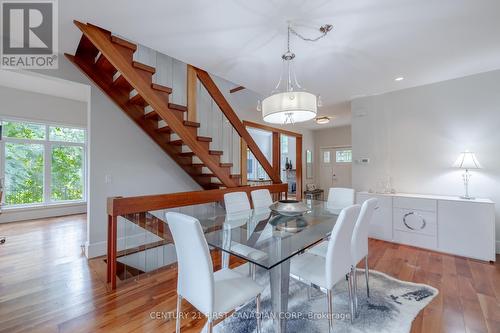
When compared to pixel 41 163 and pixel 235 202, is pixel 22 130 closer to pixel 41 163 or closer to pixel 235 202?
pixel 41 163

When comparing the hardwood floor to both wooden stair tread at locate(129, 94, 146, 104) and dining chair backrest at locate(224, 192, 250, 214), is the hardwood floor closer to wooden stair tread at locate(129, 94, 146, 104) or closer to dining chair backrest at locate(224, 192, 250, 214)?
dining chair backrest at locate(224, 192, 250, 214)

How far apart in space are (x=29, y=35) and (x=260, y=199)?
3.29m

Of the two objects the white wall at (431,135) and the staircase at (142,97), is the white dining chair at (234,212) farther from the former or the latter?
the white wall at (431,135)

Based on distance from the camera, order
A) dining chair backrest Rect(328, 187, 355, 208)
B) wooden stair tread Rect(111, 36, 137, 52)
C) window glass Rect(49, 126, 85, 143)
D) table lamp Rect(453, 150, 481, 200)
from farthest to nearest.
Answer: window glass Rect(49, 126, 85, 143) → table lamp Rect(453, 150, 481, 200) → dining chair backrest Rect(328, 187, 355, 208) → wooden stair tread Rect(111, 36, 137, 52)

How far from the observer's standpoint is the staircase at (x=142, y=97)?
227 cm

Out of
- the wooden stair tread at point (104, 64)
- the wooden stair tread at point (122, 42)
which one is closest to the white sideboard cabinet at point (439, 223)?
the wooden stair tread at point (122, 42)

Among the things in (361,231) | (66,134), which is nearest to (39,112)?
(66,134)

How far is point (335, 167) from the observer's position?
743 centimetres

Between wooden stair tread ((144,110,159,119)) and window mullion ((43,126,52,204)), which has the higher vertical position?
wooden stair tread ((144,110,159,119))

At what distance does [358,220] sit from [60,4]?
3.24 m

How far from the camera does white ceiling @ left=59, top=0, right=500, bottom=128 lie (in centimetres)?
191

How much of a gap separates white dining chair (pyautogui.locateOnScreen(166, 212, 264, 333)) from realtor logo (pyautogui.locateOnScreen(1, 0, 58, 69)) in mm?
2347

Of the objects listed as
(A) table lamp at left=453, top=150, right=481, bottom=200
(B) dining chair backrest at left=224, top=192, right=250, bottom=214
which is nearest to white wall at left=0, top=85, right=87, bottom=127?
(B) dining chair backrest at left=224, top=192, right=250, bottom=214

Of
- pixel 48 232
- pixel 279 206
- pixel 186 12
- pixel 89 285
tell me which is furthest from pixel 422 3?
pixel 48 232
